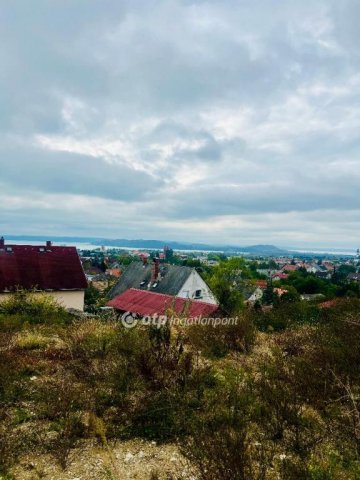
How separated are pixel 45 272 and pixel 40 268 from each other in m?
0.44

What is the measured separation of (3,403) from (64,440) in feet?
5.17

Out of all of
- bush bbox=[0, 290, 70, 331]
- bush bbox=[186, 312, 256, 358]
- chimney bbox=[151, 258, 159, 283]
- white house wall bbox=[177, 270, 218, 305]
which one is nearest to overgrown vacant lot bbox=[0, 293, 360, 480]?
bush bbox=[186, 312, 256, 358]

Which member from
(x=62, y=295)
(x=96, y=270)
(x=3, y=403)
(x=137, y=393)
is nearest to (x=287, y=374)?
(x=137, y=393)

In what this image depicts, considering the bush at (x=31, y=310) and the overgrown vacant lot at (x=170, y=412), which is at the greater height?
the overgrown vacant lot at (x=170, y=412)

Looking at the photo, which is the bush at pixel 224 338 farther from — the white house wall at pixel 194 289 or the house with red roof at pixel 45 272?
the white house wall at pixel 194 289

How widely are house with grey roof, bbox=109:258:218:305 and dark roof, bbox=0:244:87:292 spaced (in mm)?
7785

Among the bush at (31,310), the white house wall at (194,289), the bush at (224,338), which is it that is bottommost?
the white house wall at (194,289)

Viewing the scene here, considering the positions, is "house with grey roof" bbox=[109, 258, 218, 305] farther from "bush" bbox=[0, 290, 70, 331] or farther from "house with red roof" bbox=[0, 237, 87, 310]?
"bush" bbox=[0, 290, 70, 331]

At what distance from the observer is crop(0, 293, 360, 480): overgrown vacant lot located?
3538mm

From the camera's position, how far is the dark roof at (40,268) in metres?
22.3

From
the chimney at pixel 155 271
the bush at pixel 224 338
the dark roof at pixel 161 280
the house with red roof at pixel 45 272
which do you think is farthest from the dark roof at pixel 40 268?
the bush at pixel 224 338

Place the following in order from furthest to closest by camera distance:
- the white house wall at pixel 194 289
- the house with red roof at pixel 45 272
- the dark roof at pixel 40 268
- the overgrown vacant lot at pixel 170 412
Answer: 1. the white house wall at pixel 194 289
2. the house with red roof at pixel 45 272
3. the dark roof at pixel 40 268
4. the overgrown vacant lot at pixel 170 412

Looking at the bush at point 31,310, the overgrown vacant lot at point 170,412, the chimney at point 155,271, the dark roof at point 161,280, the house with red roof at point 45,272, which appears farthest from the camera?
the chimney at point 155,271

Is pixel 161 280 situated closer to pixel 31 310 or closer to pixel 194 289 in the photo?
pixel 194 289
